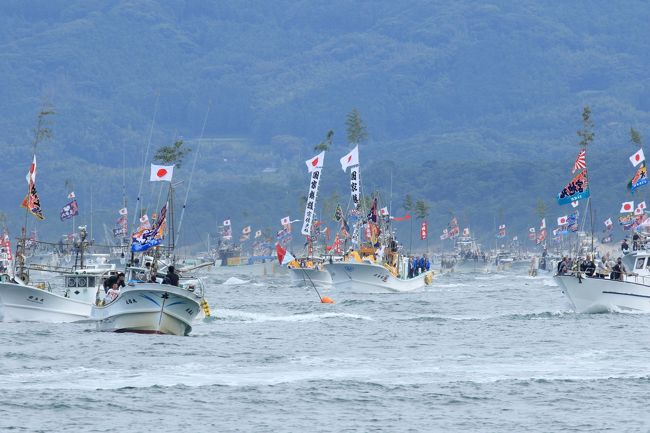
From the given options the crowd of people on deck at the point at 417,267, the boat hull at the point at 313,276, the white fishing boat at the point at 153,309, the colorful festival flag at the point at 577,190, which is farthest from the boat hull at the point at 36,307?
the crowd of people on deck at the point at 417,267

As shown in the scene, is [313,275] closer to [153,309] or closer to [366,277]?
[366,277]

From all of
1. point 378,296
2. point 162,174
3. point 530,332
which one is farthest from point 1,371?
point 378,296

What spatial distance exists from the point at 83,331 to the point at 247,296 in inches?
1792

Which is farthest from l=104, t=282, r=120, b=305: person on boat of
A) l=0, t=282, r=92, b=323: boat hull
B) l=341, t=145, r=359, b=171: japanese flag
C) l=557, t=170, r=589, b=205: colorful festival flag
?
l=341, t=145, r=359, b=171: japanese flag

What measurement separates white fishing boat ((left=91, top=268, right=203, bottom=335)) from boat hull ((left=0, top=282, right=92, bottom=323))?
6803mm

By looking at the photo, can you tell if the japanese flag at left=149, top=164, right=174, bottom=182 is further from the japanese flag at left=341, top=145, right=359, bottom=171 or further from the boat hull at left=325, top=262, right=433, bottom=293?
the japanese flag at left=341, top=145, right=359, bottom=171

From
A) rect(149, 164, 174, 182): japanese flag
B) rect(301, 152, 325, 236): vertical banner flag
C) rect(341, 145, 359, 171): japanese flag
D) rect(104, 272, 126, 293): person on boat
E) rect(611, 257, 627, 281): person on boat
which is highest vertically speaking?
rect(341, 145, 359, 171): japanese flag

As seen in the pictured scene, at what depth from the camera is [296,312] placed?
281 ft

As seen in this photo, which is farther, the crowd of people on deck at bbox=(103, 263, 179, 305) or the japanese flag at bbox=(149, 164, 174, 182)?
the japanese flag at bbox=(149, 164, 174, 182)

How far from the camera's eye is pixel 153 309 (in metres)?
61.1

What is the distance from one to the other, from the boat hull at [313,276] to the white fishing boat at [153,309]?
5386 cm

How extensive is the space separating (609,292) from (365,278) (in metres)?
34.2

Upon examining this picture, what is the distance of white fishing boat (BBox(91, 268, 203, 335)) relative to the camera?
6041cm

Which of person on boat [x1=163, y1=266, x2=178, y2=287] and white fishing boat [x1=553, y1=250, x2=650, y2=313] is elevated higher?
→ white fishing boat [x1=553, y1=250, x2=650, y2=313]
